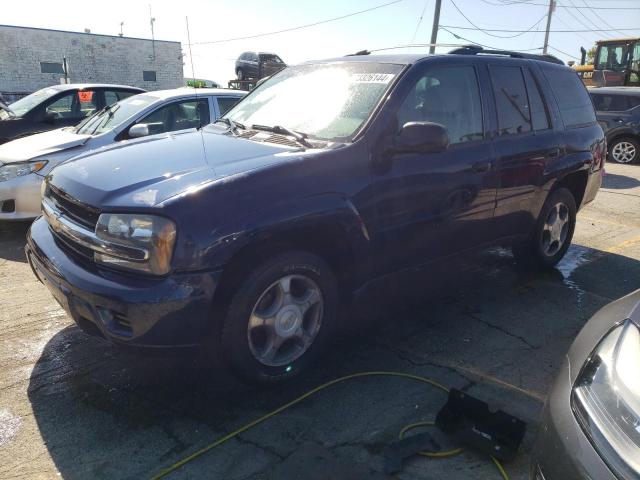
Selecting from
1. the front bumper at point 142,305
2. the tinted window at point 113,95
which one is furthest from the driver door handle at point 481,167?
the tinted window at point 113,95

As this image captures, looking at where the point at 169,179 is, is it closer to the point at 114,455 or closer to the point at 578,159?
the point at 114,455

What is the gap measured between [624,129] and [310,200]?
41.5 feet

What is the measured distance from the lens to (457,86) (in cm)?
387

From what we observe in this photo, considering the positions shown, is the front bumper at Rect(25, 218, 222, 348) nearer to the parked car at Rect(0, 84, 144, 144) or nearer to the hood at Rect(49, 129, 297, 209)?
the hood at Rect(49, 129, 297, 209)

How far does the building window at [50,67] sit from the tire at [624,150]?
3502cm

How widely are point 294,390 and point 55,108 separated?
21.9 feet

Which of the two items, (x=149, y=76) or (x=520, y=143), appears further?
(x=149, y=76)

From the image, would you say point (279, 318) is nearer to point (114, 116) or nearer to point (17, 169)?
point (17, 169)

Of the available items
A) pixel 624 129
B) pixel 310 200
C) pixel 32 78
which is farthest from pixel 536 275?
pixel 32 78

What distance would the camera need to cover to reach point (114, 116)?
21.6 feet

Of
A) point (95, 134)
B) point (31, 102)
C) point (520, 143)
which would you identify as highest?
point (31, 102)

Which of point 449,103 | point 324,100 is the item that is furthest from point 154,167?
point 449,103

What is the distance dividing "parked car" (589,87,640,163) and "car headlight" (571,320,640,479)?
41.1 ft

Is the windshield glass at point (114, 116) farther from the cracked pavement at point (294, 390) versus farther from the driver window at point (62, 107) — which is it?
the cracked pavement at point (294, 390)
